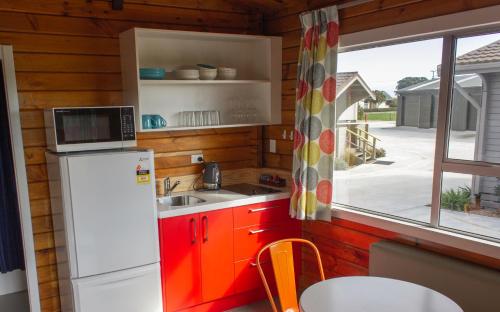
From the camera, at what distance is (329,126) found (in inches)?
114

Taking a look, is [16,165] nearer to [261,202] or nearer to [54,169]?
[54,169]

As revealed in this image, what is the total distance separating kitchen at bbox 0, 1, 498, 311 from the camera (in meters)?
2.72

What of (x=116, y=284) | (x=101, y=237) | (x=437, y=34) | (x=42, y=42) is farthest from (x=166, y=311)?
(x=437, y=34)

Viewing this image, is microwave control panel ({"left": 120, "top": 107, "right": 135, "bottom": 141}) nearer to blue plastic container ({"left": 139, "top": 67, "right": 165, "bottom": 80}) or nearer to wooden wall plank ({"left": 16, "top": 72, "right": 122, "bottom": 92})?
blue plastic container ({"left": 139, "top": 67, "right": 165, "bottom": 80})

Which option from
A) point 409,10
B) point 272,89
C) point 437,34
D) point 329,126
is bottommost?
point 329,126

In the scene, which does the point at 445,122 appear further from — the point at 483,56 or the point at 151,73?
the point at 151,73

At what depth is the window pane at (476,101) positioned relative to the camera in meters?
2.19

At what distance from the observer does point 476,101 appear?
7.44 ft

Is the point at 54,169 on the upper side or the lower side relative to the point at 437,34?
lower

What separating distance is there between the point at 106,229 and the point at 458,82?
7.49 feet

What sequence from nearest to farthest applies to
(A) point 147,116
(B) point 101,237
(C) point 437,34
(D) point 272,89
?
(C) point 437,34
(B) point 101,237
(A) point 147,116
(D) point 272,89

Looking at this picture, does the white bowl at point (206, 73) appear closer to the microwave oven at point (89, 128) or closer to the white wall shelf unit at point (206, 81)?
the white wall shelf unit at point (206, 81)

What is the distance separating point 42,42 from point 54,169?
34.9 inches

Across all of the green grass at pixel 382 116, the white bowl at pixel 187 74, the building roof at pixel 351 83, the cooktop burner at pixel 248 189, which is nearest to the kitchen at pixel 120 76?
the cooktop burner at pixel 248 189
